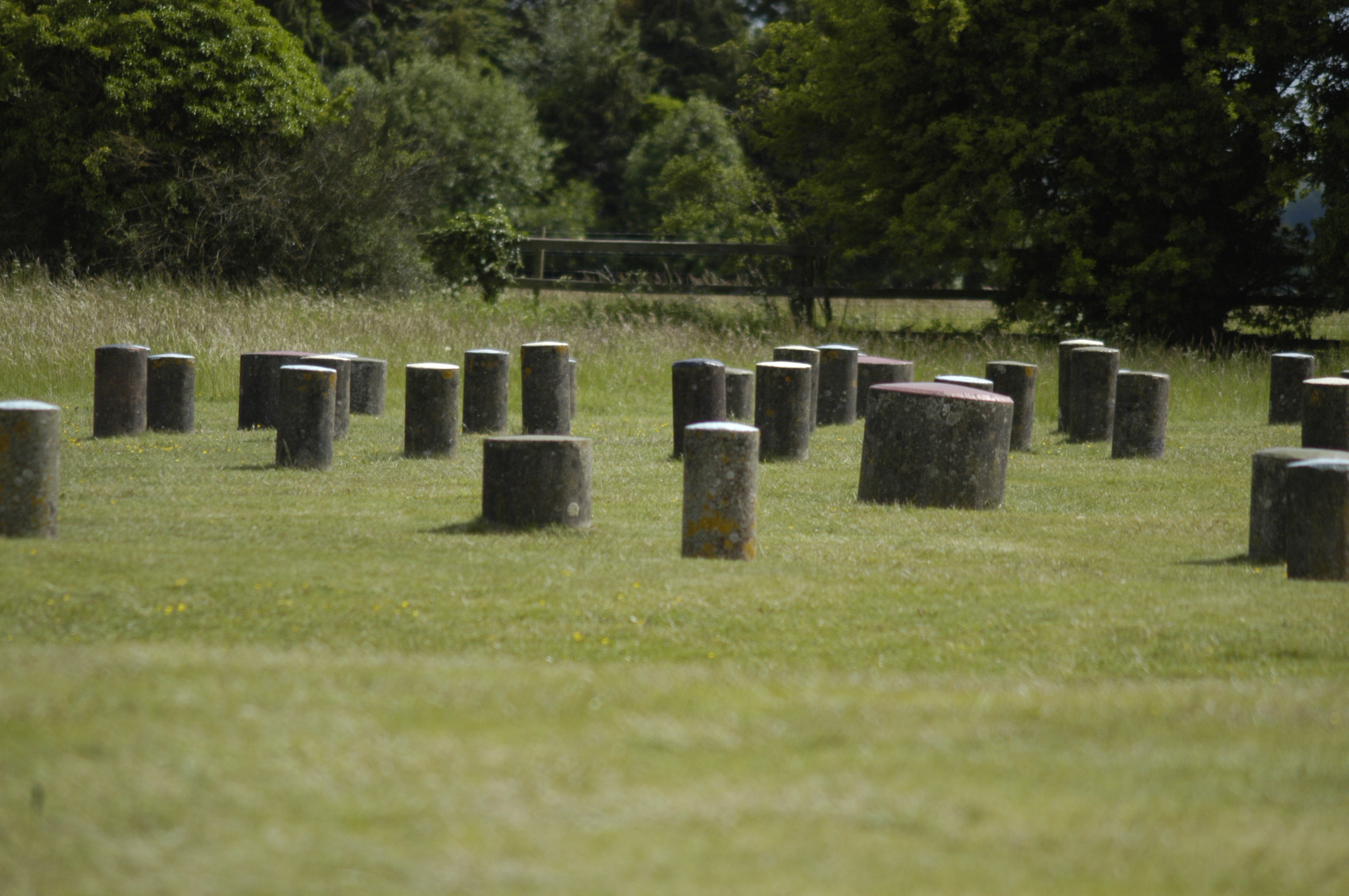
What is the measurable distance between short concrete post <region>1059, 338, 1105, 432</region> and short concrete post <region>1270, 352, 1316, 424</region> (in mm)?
2203

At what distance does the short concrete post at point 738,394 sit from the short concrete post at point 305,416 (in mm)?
4089

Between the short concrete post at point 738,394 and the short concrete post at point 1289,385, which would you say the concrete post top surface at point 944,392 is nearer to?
the short concrete post at point 738,394

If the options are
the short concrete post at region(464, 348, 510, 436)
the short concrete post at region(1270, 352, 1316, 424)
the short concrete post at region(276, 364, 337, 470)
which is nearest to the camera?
the short concrete post at region(276, 364, 337, 470)

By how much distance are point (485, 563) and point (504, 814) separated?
13.1 feet

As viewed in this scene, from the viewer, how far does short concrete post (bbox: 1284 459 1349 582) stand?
689 cm

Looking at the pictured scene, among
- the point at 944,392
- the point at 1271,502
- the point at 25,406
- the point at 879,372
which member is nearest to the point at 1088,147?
the point at 879,372

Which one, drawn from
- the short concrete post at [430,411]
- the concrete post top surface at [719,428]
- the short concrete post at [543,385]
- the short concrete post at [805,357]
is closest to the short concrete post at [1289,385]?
the short concrete post at [805,357]

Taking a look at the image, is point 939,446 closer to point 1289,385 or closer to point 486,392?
point 486,392

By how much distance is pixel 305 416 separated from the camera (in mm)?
10125

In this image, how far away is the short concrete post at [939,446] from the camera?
9125 millimetres

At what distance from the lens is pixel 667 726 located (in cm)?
361

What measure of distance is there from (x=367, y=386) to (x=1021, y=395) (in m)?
6.96

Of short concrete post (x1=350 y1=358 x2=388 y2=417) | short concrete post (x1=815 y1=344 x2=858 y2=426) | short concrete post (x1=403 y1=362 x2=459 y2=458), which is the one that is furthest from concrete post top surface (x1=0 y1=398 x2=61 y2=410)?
short concrete post (x1=815 y1=344 x2=858 y2=426)

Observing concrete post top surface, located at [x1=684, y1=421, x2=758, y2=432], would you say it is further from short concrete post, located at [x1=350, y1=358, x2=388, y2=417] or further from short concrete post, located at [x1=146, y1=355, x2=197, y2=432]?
short concrete post, located at [x1=350, y1=358, x2=388, y2=417]
